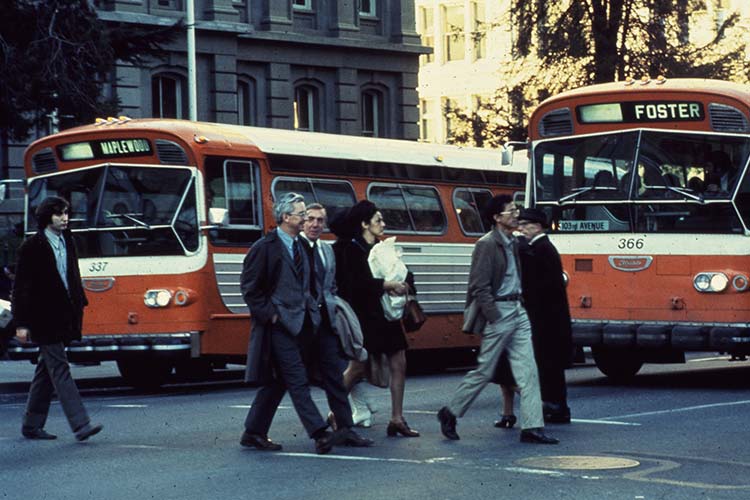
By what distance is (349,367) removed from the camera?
13898 millimetres

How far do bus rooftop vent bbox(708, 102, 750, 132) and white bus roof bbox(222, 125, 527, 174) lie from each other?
16.3ft

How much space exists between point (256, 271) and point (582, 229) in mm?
6454

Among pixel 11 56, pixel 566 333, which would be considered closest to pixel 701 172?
pixel 566 333

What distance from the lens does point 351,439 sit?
1241 centimetres

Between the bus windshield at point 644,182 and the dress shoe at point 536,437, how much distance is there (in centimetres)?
507

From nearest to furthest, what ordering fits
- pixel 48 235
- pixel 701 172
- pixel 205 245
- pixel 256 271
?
1. pixel 256 271
2. pixel 48 235
3. pixel 701 172
4. pixel 205 245

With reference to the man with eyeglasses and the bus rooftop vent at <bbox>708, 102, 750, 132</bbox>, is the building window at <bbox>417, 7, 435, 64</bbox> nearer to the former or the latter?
the bus rooftop vent at <bbox>708, 102, 750, 132</bbox>

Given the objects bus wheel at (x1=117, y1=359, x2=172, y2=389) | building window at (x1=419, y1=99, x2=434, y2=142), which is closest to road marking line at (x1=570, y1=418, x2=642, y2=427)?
bus wheel at (x1=117, y1=359, x2=172, y2=389)

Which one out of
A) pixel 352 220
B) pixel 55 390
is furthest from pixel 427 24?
pixel 55 390

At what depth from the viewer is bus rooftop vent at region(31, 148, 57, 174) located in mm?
19594

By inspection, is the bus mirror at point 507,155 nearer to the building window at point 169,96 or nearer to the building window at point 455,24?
the building window at point 169,96

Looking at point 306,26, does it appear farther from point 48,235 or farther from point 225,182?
point 48,235

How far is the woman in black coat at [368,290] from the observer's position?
13.4 meters

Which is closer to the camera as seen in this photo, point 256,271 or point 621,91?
point 256,271
